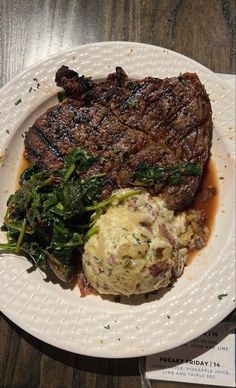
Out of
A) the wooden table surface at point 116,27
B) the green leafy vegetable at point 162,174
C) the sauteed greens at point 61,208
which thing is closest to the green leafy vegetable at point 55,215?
the sauteed greens at point 61,208

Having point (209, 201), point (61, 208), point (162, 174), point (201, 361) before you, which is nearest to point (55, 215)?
point (61, 208)

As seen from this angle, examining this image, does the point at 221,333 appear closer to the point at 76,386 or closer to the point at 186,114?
the point at 76,386

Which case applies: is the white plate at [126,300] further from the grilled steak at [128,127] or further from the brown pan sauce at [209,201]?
the grilled steak at [128,127]

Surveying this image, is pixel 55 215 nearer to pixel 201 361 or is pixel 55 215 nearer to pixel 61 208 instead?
pixel 61 208

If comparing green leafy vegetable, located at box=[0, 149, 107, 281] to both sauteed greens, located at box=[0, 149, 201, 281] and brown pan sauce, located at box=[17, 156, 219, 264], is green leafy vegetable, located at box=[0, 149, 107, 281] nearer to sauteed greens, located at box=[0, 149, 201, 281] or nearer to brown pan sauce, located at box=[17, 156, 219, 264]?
sauteed greens, located at box=[0, 149, 201, 281]

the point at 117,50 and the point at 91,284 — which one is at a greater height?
the point at 117,50

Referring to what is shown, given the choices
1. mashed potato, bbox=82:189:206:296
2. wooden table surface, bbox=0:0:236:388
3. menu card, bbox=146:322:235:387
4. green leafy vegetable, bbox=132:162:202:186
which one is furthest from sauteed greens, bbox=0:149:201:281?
wooden table surface, bbox=0:0:236:388

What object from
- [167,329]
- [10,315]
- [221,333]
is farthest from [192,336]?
[10,315]
